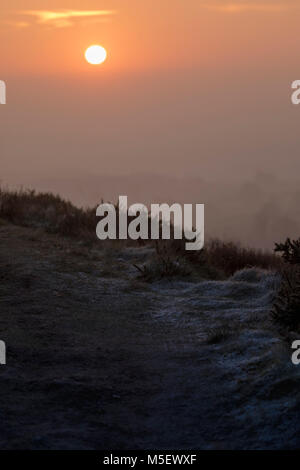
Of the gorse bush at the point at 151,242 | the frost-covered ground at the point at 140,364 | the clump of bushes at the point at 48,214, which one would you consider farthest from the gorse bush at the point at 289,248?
the clump of bushes at the point at 48,214

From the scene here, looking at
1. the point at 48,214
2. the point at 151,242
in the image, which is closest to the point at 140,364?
the point at 151,242

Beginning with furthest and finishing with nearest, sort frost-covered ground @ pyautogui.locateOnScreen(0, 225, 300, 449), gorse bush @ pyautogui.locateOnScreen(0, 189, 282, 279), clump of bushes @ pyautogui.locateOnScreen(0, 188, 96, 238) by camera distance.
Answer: clump of bushes @ pyautogui.locateOnScreen(0, 188, 96, 238) < gorse bush @ pyautogui.locateOnScreen(0, 189, 282, 279) < frost-covered ground @ pyautogui.locateOnScreen(0, 225, 300, 449)

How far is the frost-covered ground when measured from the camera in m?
5.30

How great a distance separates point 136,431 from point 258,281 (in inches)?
231

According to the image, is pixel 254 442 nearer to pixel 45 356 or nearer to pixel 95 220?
pixel 45 356

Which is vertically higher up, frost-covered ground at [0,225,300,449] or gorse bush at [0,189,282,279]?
gorse bush at [0,189,282,279]

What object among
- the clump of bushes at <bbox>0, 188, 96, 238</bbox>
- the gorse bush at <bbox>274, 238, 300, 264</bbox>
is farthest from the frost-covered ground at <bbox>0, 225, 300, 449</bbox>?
the clump of bushes at <bbox>0, 188, 96, 238</bbox>

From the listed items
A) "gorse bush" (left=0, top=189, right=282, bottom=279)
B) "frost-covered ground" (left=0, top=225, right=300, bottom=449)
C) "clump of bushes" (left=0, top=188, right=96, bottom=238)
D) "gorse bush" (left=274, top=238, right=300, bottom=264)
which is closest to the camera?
"frost-covered ground" (left=0, top=225, right=300, bottom=449)

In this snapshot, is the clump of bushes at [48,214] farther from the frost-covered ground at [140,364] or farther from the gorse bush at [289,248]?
the gorse bush at [289,248]

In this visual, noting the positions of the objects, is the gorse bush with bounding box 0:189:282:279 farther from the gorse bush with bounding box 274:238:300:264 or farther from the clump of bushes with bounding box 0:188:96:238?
the gorse bush with bounding box 274:238:300:264

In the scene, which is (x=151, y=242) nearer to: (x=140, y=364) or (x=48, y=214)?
(x=48, y=214)
